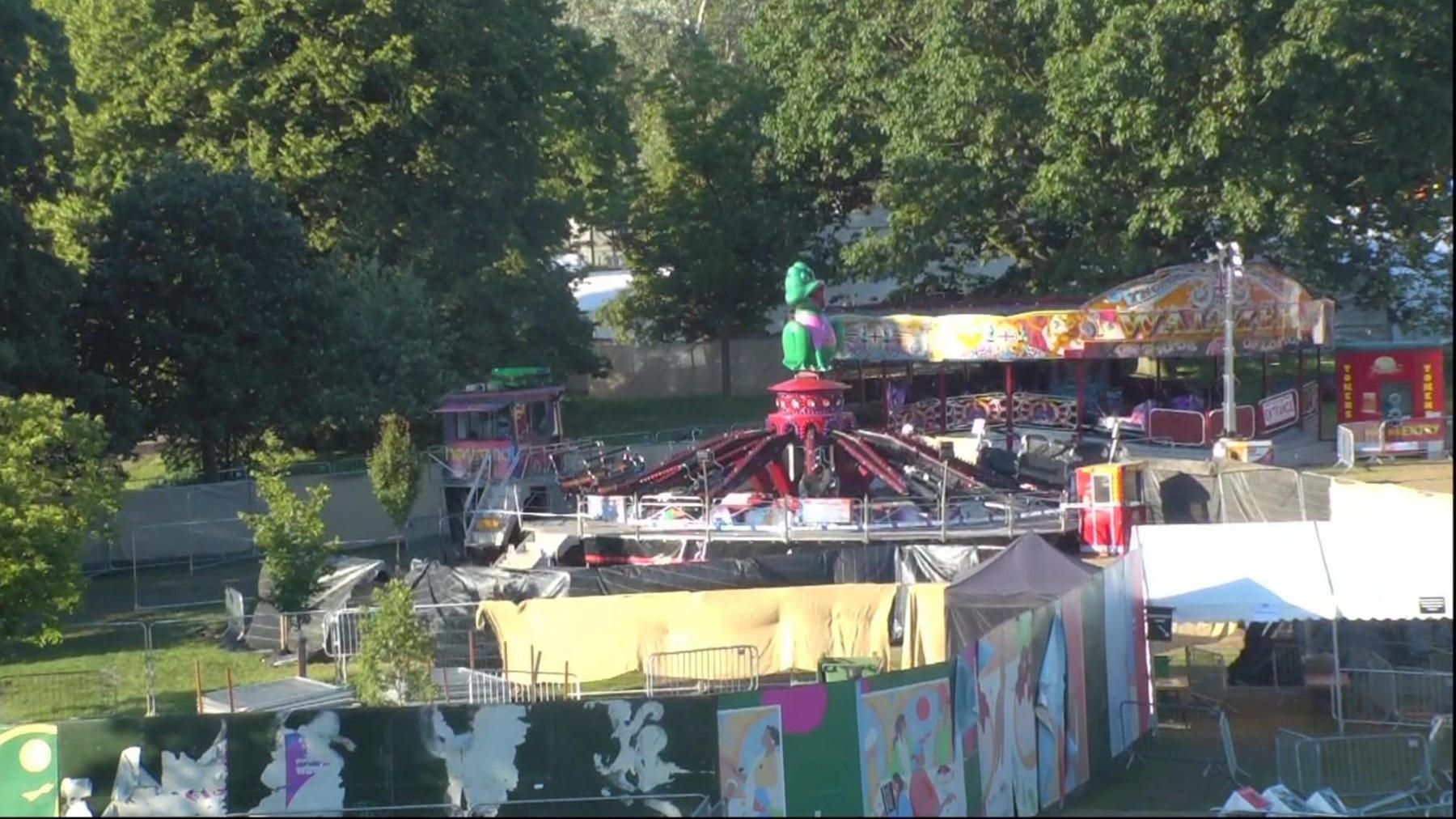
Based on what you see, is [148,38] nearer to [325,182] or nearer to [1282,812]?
[325,182]

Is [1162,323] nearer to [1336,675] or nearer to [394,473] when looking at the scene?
[394,473]

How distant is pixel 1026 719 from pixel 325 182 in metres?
32.6

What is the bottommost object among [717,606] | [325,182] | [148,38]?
[717,606]

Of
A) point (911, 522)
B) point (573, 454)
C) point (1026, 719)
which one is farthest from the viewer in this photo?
point (573, 454)

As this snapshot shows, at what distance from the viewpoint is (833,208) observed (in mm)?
52156

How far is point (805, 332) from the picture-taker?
31781 mm

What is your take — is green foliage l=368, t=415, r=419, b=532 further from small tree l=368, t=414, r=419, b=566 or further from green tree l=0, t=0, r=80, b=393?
green tree l=0, t=0, r=80, b=393

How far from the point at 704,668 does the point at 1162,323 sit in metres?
21.8

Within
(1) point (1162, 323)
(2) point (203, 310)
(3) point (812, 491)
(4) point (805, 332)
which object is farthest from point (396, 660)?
(1) point (1162, 323)

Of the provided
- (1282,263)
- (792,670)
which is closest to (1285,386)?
(1282,263)

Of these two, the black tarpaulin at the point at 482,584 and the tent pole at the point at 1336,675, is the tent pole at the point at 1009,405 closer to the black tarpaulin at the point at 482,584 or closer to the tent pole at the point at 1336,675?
the black tarpaulin at the point at 482,584

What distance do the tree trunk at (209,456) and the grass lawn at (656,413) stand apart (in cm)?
1123

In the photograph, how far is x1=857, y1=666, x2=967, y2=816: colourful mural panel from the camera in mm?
13969

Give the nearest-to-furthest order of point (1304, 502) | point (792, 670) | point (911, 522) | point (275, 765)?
point (275, 765)
point (792, 670)
point (1304, 502)
point (911, 522)
